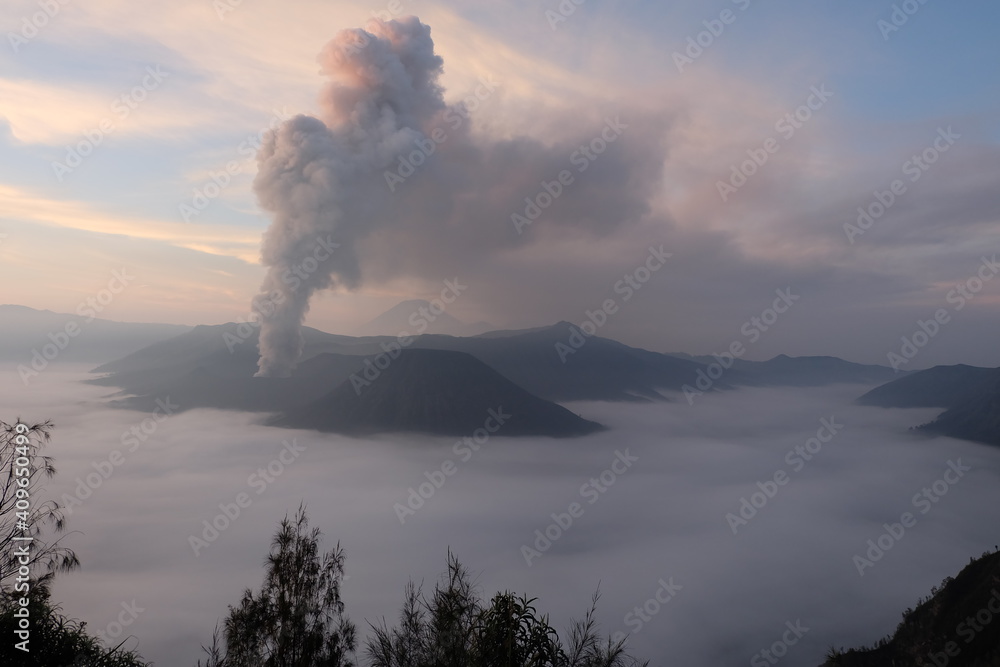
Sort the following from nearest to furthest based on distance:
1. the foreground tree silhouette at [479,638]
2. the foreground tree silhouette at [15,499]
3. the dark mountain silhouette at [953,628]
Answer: the foreground tree silhouette at [479,638]
the foreground tree silhouette at [15,499]
the dark mountain silhouette at [953,628]

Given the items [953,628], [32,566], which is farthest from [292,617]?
[953,628]

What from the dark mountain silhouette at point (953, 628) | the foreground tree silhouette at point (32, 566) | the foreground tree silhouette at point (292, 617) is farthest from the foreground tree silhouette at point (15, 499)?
the dark mountain silhouette at point (953, 628)

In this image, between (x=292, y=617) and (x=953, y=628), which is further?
(x=953, y=628)

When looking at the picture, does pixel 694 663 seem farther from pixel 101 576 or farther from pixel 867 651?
pixel 101 576

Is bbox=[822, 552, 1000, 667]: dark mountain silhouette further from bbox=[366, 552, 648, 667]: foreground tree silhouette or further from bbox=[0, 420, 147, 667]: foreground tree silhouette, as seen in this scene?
bbox=[0, 420, 147, 667]: foreground tree silhouette

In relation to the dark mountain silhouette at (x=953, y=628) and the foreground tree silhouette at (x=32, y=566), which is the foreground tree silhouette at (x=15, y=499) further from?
the dark mountain silhouette at (x=953, y=628)

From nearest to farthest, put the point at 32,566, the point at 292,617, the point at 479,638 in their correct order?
1. the point at 479,638
2. the point at 32,566
3. the point at 292,617

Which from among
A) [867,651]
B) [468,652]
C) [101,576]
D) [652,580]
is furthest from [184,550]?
[468,652]

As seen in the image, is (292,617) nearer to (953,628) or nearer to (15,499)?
(15,499)
